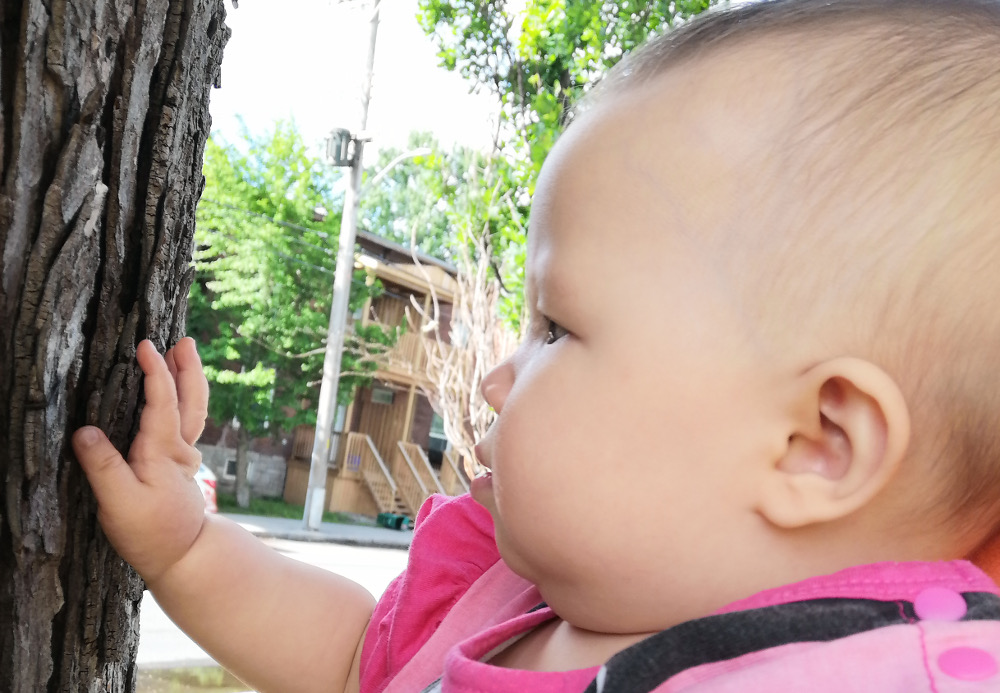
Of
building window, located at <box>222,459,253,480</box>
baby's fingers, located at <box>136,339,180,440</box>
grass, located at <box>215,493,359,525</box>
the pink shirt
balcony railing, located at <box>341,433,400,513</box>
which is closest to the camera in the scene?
the pink shirt

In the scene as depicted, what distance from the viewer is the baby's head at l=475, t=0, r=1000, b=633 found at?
2.64 feet

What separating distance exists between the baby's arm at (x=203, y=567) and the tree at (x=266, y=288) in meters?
13.8

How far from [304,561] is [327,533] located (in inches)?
404

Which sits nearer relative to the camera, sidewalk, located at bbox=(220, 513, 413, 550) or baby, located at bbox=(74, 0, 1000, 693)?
baby, located at bbox=(74, 0, 1000, 693)

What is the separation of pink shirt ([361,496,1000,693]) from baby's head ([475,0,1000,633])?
1.6 inches

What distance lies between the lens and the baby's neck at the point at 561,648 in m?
0.94

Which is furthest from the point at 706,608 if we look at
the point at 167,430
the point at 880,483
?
the point at 167,430

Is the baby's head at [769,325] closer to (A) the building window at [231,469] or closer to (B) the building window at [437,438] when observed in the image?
(A) the building window at [231,469]

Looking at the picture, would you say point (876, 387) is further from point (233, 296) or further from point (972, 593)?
Result: point (233, 296)

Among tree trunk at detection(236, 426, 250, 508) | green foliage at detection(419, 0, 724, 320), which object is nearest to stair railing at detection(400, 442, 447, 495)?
tree trunk at detection(236, 426, 250, 508)

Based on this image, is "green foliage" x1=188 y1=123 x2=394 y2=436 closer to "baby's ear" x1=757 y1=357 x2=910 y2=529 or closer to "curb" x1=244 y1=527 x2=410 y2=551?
"curb" x1=244 y1=527 x2=410 y2=551

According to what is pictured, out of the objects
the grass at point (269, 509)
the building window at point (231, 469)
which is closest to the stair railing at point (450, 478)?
the grass at point (269, 509)

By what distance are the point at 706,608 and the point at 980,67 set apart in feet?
1.90

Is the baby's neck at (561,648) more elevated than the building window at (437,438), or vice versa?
the baby's neck at (561,648)
